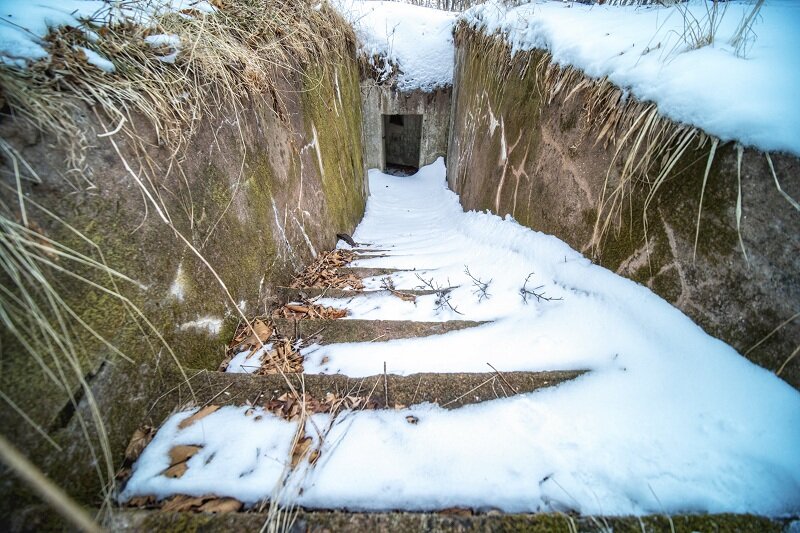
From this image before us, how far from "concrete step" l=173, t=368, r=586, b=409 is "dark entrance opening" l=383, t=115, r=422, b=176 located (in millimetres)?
8027

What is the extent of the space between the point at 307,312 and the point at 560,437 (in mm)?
1404

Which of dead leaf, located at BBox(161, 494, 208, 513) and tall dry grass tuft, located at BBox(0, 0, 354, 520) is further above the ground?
tall dry grass tuft, located at BBox(0, 0, 354, 520)

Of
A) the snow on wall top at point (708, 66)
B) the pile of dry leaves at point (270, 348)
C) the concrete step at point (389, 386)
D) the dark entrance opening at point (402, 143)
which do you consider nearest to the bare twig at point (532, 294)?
the concrete step at point (389, 386)

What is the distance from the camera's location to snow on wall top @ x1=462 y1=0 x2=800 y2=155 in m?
0.92

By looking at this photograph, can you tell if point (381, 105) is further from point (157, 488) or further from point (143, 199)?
point (157, 488)

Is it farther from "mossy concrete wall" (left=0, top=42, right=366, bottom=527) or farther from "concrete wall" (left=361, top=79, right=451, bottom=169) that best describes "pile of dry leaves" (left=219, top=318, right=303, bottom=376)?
"concrete wall" (left=361, top=79, right=451, bottom=169)

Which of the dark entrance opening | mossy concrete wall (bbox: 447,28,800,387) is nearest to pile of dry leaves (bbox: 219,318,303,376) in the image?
mossy concrete wall (bbox: 447,28,800,387)

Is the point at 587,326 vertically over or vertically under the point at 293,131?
under

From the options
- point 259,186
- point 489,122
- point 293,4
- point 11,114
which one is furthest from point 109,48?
point 489,122

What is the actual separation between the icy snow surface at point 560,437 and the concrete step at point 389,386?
0.04 metres

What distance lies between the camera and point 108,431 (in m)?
0.89

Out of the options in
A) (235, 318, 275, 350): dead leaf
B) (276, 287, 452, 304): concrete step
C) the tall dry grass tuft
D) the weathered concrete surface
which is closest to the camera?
the tall dry grass tuft

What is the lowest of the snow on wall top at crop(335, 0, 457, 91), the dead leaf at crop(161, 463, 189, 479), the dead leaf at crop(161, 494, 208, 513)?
the dead leaf at crop(161, 463, 189, 479)

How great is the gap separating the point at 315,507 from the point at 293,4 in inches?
139
